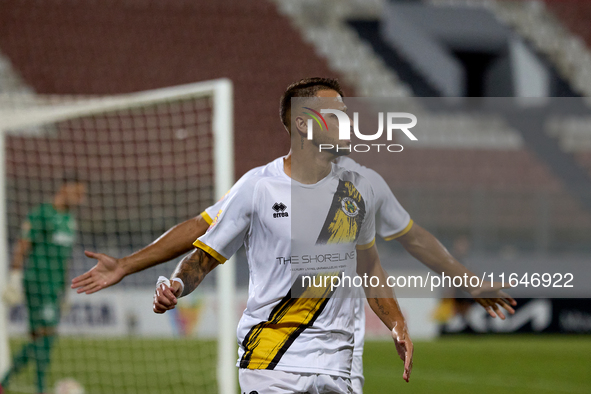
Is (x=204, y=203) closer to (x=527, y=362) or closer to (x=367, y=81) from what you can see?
(x=527, y=362)

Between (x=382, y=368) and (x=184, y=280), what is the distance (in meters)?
7.13

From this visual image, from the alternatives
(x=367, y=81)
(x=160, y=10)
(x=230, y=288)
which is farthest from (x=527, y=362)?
(x=160, y=10)

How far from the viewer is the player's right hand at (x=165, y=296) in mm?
2572

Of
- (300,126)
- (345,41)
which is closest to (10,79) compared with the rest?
(345,41)

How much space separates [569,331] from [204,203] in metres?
7.25

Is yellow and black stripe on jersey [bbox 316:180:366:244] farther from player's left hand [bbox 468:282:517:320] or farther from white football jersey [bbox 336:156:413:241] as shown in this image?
player's left hand [bbox 468:282:517:320]

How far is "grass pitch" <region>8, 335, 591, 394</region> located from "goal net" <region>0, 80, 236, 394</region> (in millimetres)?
34

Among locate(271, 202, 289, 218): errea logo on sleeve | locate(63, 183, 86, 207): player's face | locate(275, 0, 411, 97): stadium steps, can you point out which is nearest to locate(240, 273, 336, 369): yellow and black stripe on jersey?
locate(271, 202, 289, 218): errea logo on sleeve

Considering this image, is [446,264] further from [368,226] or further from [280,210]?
[280,210]

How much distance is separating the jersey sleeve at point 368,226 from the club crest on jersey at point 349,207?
7 cm

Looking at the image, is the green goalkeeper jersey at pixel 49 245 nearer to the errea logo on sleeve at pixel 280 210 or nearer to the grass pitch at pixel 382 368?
the grass pitch at pixel 382 368

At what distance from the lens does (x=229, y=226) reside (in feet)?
9.39

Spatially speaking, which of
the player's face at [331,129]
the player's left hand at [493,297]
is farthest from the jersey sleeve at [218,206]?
the player's left hand at [493,297]

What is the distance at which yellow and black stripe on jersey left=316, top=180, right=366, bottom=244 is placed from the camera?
9.50ft
